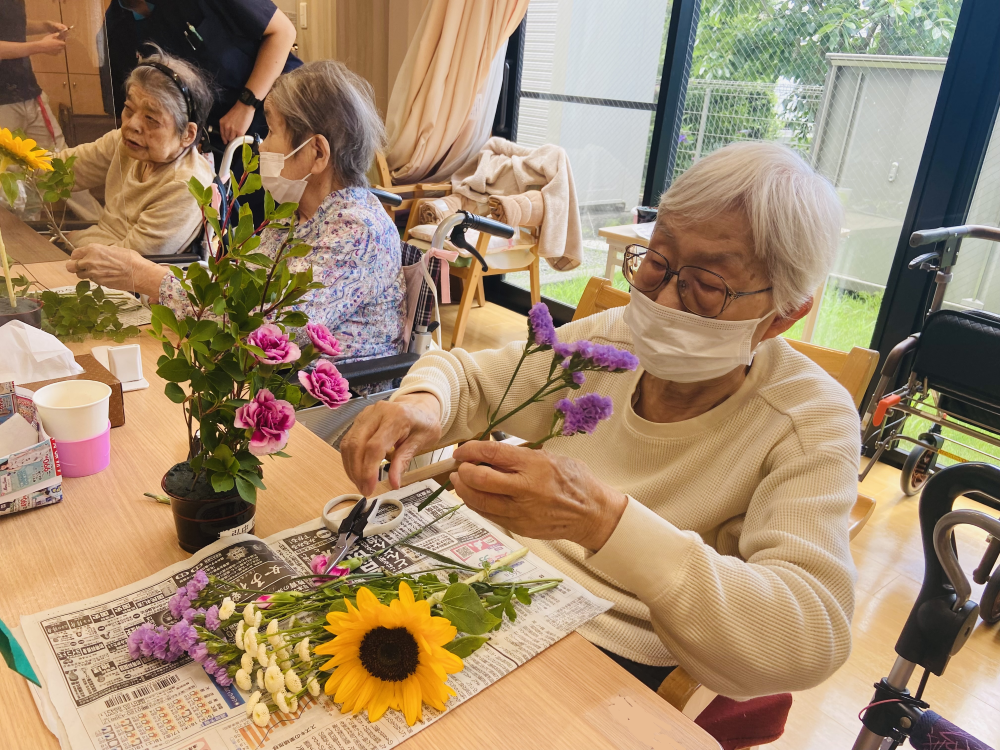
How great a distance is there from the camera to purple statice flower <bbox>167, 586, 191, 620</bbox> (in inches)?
29.8

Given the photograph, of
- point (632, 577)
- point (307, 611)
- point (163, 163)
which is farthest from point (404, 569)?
point (163, 163)

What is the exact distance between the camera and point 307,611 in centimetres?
80

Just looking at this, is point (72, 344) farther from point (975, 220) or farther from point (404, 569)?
point (975, 220)

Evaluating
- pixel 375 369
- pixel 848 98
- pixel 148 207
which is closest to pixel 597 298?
pixel 375 369

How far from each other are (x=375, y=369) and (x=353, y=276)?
343mm

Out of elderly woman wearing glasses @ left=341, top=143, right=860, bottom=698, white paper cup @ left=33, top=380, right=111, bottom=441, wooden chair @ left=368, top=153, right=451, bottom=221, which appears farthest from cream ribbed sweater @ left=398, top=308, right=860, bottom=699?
wooden chair @ left=368, top=153, right=451, bottom=221

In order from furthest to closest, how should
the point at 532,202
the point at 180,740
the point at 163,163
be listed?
the point at 532,202 < the point at 163,163 < the point at 180,740

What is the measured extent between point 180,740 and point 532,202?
3.29m

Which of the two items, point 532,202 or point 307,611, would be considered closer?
point 307,611

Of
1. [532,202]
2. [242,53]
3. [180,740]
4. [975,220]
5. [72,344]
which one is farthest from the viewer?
[532,202]

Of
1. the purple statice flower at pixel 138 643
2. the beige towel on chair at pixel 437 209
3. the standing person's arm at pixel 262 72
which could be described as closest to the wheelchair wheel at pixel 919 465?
the beige towel on chair at pixel 437 209

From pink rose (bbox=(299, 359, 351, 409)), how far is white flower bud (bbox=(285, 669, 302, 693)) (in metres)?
0.29

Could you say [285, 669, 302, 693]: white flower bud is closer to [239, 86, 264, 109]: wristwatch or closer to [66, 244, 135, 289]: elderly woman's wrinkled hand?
[66, 244, 135, 289]: elderly woman's wrinkled hand

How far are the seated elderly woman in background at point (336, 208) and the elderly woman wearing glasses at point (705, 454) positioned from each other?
0.58m
